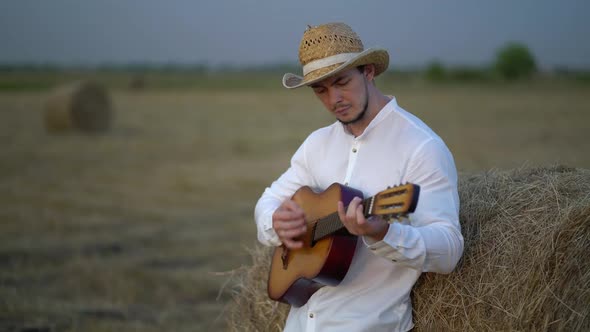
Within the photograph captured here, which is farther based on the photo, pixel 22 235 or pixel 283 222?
pixel 22 235

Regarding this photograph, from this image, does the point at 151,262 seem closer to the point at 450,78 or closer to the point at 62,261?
the point at 62,261

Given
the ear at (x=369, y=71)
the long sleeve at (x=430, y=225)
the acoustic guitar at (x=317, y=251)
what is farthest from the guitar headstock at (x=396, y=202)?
the ear at (x=369, y=71)

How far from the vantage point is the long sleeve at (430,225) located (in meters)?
2.61

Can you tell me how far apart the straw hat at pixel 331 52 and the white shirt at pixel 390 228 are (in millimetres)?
246

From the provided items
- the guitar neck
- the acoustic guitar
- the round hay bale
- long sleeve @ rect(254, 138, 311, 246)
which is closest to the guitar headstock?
the acoustic guitar

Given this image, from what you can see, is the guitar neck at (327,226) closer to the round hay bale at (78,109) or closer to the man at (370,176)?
the man at (370,176)

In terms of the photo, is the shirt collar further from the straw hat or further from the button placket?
the straw hat

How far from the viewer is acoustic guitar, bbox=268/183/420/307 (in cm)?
293

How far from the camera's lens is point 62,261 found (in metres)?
6.63

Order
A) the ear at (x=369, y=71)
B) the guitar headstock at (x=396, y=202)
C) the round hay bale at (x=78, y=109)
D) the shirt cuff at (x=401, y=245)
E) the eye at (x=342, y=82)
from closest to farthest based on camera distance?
the guitar headstock at (x=396, y=202)
the shirt cuff at (x=401, y=245)
the eye at (x=342, y=82)
the ear at (x=369, y=71)
the round hay bale at (x=78, y=109)

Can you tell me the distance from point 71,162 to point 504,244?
407 inches

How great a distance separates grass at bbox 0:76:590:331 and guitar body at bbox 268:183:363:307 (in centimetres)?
109

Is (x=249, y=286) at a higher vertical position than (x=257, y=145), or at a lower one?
higher

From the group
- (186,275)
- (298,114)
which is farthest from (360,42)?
(298,114)
